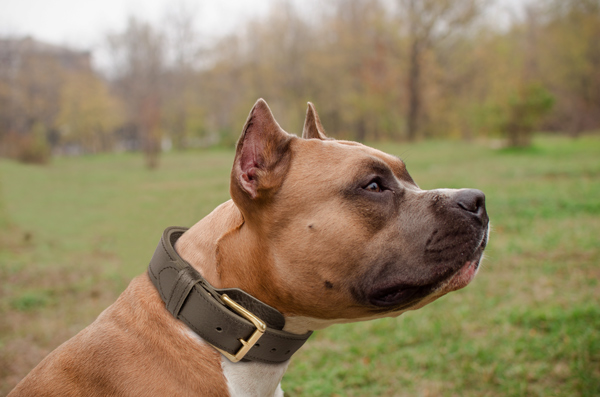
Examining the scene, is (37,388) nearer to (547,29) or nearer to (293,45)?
(293,45)

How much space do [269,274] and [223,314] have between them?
283mm

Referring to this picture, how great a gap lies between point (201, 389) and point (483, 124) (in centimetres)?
2400

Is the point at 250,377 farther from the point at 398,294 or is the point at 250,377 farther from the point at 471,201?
the point at 471,201

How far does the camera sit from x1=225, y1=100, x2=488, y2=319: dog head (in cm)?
207

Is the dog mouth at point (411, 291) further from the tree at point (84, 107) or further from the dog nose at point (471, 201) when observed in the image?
the tree at point (84, 107)

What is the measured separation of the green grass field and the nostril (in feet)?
5.74

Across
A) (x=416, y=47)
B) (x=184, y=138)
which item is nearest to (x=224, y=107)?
(x=184, y=138)

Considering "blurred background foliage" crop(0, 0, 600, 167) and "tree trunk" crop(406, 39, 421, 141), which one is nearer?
"blurred background foliage" crop(0, 0, 600, 167)

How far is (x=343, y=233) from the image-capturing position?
2098mm

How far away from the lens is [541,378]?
3.61m

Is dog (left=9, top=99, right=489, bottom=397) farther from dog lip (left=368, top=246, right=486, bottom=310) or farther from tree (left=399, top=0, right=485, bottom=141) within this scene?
tree (left=399, top=0, right=485, bottom=141)

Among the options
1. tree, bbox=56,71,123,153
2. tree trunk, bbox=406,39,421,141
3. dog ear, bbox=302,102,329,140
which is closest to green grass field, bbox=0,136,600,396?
dog ear, bbox=302,102,329,140

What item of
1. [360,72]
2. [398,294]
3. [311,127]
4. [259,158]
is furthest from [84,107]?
[398,294]

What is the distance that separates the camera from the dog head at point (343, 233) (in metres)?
2.07
